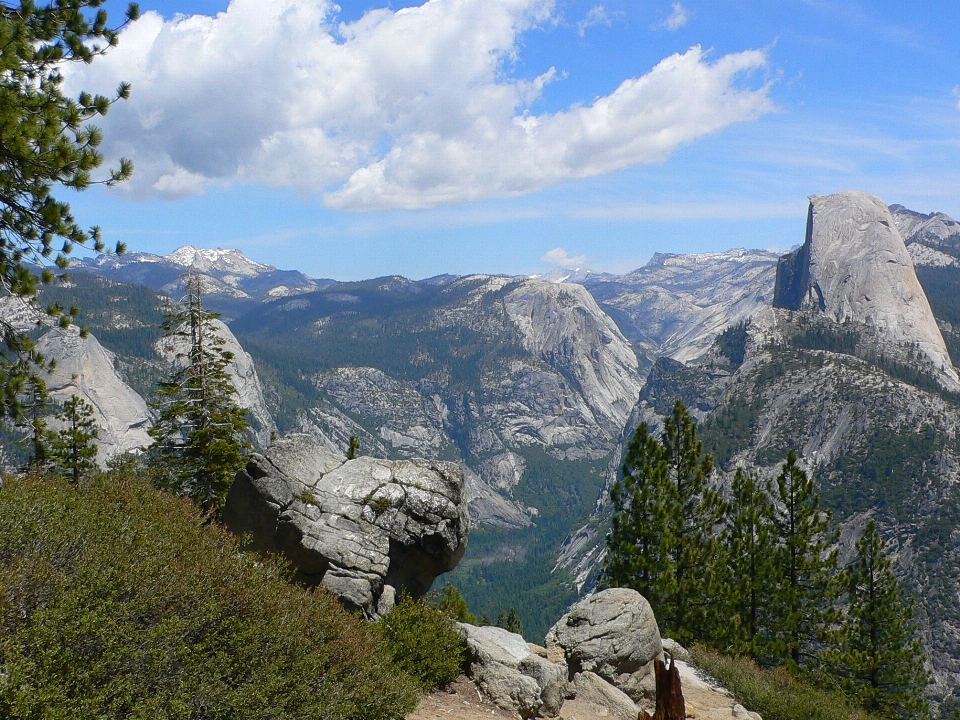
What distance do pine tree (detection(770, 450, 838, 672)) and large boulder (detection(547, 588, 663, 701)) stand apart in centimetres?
1512

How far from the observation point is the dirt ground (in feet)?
47.3

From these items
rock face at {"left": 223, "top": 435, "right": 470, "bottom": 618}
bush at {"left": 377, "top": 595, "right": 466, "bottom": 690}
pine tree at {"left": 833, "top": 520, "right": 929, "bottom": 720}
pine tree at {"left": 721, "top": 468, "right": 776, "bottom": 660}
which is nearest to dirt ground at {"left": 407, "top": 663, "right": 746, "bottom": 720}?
bush at {"left": 377, "top": 595, "right": 466, "bottom": 690}

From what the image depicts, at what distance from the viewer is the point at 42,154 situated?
1227 centimetres

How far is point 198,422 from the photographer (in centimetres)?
3138

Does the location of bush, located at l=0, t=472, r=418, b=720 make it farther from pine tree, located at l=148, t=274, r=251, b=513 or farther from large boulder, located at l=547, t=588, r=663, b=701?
pine tree, located at l=148, t=274, r=251, b=513

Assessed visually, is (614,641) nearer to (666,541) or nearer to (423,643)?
(423,643)

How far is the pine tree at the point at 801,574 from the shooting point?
31828 millimetres

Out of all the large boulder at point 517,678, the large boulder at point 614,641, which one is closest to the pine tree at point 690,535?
the large boulder at point 614,641

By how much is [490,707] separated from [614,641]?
4865 mm

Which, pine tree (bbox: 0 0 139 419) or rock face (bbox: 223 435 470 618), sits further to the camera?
rock face (bbox: 223 435 470 618)

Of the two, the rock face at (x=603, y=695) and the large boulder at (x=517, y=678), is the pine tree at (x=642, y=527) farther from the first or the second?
the large boulder at (x=517, y=678)

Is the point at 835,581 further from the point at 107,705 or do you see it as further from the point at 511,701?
the point at 107,705

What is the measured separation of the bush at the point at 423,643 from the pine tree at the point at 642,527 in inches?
618

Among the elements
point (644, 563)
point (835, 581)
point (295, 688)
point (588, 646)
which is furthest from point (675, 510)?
point (295, 688)
